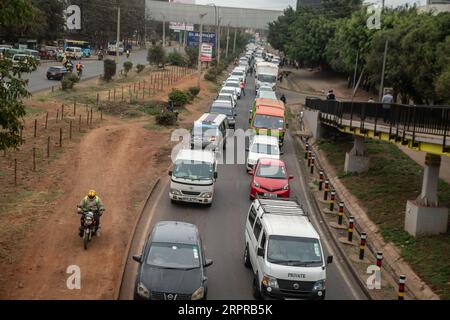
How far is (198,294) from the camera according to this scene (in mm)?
12945

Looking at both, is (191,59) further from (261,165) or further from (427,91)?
(261,165)

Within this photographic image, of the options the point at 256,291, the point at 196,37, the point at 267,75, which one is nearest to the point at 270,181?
the point at 256,291

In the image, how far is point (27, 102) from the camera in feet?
126

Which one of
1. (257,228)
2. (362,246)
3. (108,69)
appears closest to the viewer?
(257,228)

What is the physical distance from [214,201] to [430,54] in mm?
24112

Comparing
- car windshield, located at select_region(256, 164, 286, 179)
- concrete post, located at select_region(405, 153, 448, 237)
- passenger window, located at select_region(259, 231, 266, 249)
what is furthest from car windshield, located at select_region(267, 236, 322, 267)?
car windshield, located at select_region(256, 164, 286, 179)

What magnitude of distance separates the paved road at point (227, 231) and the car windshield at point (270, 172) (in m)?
1.15

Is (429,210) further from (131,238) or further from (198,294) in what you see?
(198,294)

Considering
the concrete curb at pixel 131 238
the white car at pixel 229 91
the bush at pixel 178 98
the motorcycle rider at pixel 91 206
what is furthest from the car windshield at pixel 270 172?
the white car at pixel 229 91

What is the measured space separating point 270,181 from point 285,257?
9090 millimetres

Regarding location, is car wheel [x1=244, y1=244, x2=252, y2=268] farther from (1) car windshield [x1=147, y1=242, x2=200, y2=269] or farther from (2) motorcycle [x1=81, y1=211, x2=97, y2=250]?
(2) motorcycle [x1=81, y1=211, x2=97, y2=250]

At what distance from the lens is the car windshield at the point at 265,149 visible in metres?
27.8

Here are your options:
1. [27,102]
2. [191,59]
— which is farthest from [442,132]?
[191,59]

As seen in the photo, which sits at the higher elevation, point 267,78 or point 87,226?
point 267,78
